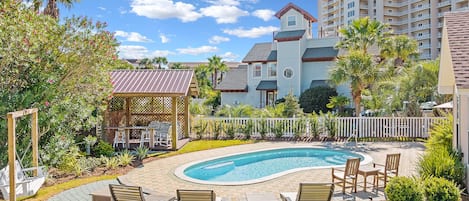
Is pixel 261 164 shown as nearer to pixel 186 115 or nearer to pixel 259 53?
pixel 186 115

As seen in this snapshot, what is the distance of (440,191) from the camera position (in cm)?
666

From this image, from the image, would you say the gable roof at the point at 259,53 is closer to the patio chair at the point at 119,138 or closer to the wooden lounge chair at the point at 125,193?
A: the patio chair at the point at 119,138

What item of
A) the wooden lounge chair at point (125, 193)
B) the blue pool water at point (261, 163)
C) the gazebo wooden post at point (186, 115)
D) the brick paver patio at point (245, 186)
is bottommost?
the blue pool water at point (261, 163)

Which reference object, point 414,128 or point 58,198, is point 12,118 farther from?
point 414,128

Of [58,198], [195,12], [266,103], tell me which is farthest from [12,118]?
[195,12]

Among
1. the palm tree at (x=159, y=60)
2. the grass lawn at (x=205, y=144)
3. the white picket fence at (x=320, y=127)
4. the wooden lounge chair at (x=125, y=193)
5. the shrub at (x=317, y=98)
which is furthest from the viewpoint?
the palm tree at (x=159, y=60)

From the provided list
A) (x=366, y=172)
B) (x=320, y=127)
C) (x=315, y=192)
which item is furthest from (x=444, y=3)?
(x=315, y=192)

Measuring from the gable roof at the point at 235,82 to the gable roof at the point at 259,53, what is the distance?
8.37 feet

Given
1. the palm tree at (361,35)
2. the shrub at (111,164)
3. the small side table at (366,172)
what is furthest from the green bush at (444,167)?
the palm tree at (361,35)

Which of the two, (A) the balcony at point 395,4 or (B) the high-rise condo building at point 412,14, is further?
(A) the balcony at point 395,4

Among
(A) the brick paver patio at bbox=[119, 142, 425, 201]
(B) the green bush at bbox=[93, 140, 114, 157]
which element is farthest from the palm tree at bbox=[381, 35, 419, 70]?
(B) the green bush at bbox=[93, 140, 114, 157]

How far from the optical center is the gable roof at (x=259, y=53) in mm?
33584

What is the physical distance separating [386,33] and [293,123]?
16075 mm

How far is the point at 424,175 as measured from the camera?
7.93 m
